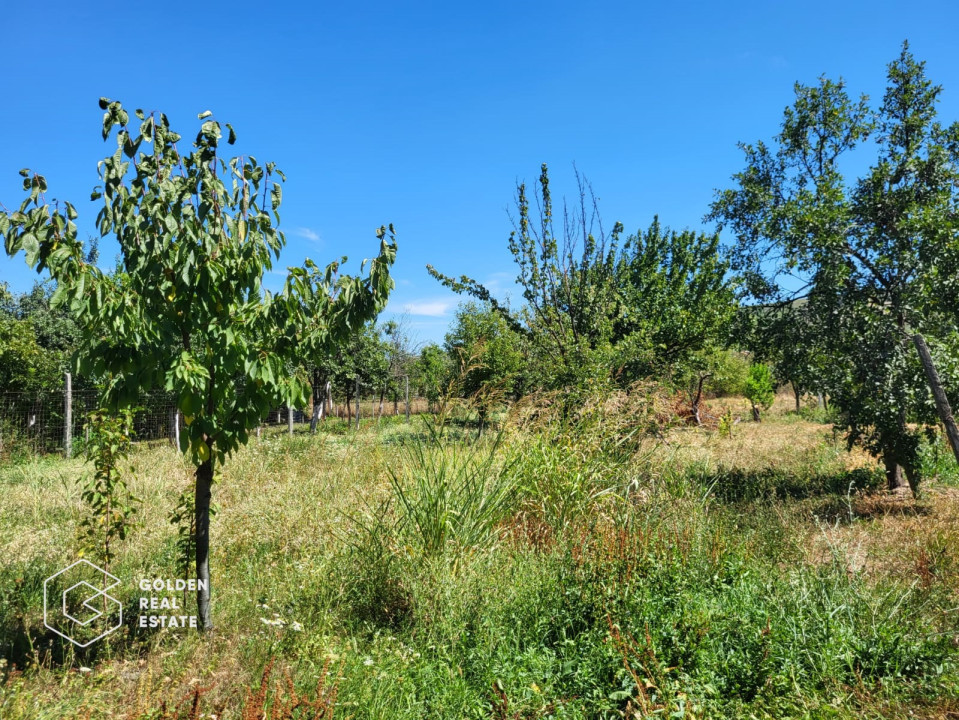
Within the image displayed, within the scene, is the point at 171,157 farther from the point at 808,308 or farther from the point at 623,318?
the point at 623,318

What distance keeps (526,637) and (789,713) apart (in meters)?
1.34

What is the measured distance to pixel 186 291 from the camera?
2.88m

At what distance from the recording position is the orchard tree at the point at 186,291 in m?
2.65

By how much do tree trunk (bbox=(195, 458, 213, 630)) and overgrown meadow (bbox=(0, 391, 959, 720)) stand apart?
0.47ft

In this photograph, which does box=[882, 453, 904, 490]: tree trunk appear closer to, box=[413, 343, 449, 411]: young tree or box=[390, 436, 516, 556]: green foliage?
box=[390, 436, 516, 556]: green foliage

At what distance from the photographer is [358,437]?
24.6 feet

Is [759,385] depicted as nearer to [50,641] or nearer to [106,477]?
[106,477]

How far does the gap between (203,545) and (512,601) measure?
1.91 metres

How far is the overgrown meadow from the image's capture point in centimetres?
263

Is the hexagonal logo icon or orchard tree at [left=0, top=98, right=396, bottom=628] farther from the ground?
orchard tree at [left=0, top=98, right=396, bottom=628]

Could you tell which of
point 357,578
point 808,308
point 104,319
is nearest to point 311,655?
point 357,578

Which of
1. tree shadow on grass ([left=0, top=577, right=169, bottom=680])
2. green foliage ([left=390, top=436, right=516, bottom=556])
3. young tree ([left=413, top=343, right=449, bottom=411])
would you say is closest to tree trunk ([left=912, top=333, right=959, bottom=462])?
green foliage ([left=390, top=436, right=516, bottom=556])

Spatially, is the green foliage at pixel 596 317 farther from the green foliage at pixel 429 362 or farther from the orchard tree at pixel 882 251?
the green foliage at pixel 429 362

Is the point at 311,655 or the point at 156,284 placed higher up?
the point at 156,284
